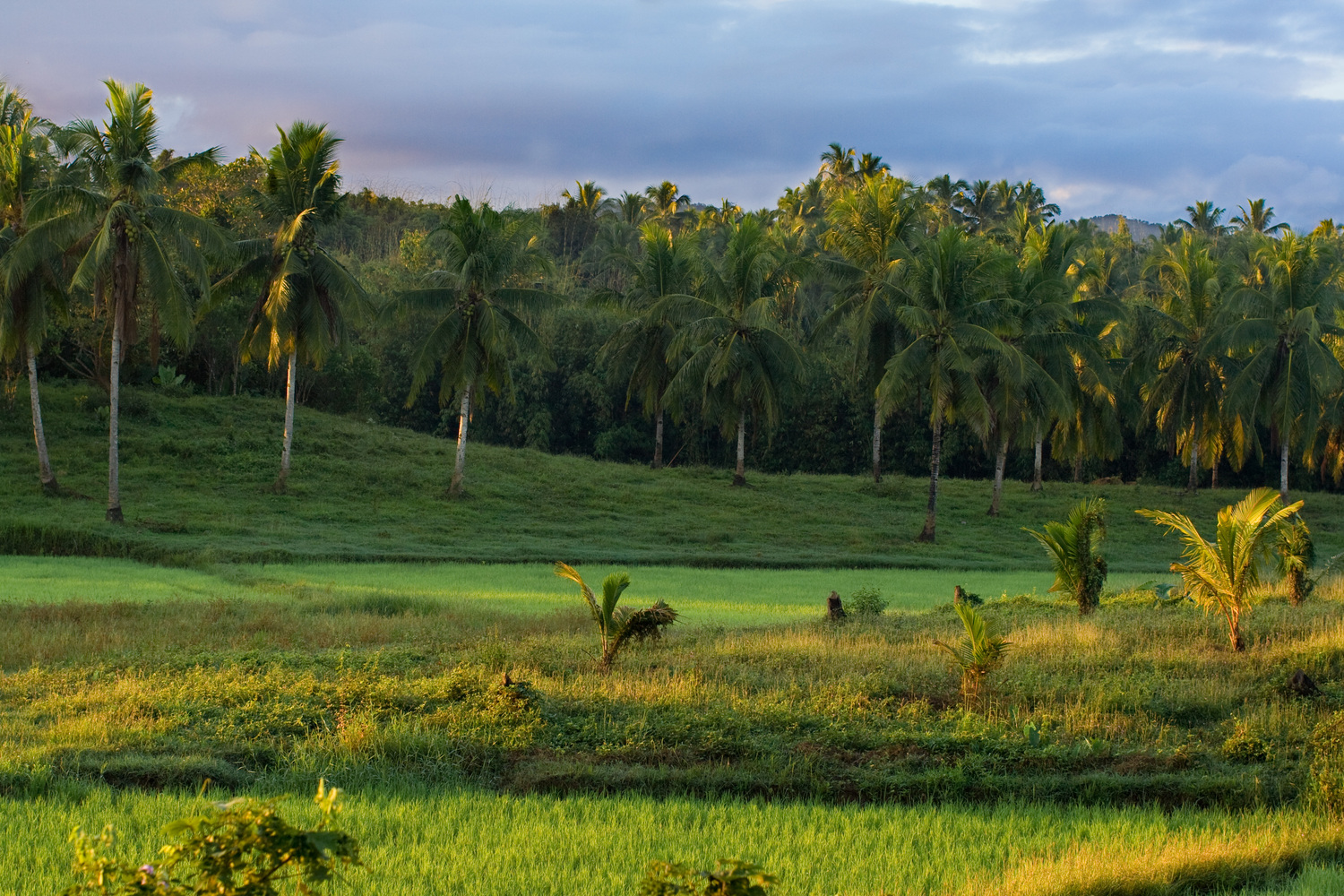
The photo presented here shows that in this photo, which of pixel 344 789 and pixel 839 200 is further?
pixel 839 200

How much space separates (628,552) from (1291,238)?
27416 mm

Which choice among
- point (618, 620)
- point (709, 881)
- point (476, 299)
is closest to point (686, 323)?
point (476, 299)

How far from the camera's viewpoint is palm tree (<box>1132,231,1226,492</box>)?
4144cm

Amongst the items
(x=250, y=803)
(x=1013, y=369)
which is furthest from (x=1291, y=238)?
(x=250, y=803)

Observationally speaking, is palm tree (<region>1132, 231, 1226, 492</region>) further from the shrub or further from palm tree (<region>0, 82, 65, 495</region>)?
palm tree (<region>0, 82, 65, 495</region>)

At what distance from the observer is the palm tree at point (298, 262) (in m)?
29.7

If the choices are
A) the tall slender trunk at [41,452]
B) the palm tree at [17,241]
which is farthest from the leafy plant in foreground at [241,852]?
the tall slender trunk at [41,452]

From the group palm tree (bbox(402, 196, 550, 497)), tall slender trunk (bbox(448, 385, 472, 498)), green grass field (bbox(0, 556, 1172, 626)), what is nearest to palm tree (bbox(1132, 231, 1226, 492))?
Result: green grass field (bbox(0, 556, 1172, 626))

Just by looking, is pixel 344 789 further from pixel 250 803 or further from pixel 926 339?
pixel 926 339

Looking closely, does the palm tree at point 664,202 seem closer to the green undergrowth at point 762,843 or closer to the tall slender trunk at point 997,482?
the tall slender trunk at point 997,482

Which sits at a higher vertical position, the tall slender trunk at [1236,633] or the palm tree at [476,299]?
the palm tree at [476,299]

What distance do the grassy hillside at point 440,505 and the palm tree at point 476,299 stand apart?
3.79 meters

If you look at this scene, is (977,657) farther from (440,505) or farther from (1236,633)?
(440,505)

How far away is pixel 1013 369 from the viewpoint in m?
32.5
